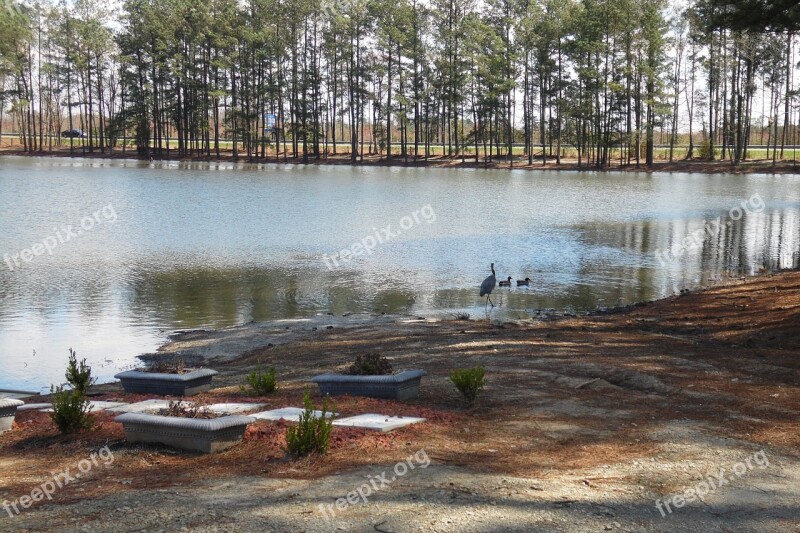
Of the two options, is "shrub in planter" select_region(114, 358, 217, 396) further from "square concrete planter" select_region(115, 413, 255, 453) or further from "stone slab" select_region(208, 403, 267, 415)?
"square concrete planter" select_region(115, 413, 255, 453)

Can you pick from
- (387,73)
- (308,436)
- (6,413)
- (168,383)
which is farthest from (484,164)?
(308,436)

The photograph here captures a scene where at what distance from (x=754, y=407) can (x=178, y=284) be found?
1722cm

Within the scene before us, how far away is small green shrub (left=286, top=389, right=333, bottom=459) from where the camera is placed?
684 cm

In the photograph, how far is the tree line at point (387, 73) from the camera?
8581 centimetres

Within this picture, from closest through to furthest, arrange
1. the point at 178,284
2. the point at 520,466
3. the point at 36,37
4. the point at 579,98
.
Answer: the point at 520,466 → the point at 178,284 → the point at 579,98 → the point at 36,37

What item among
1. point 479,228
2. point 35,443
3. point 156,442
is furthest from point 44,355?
point 479,228

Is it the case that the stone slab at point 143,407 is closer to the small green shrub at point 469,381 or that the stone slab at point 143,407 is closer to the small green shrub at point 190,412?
the small green shrub at point 190,412

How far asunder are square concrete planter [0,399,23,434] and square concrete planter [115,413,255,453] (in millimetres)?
1675

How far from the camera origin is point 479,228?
36375 millimetres

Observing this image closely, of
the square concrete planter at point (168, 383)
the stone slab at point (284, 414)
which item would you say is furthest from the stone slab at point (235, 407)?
the square concrete planter at point (168, 383)

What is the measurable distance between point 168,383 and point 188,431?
3.47 metres

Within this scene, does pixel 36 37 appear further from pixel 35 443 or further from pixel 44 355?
pixel 35 443

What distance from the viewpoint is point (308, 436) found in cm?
685

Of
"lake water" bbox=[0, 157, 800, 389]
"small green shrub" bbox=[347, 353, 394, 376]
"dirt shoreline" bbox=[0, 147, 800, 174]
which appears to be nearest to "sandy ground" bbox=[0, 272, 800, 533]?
"small green shrub" bbox=[347, 353, 394, 376]
